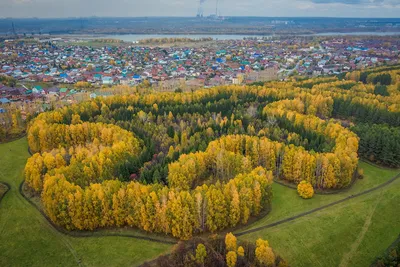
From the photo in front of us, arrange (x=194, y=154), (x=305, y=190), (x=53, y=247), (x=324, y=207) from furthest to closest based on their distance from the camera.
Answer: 1. (x=194, y=154)
2. (x=305, y=190)
3. (x=324, y=207)
4. (x=53, y=247)

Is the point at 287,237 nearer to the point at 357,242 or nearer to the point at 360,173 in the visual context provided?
the point at 357,242

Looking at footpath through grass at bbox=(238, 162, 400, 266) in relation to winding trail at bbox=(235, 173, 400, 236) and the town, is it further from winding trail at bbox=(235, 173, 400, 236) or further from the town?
the town

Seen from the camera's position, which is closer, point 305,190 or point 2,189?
point 305,190

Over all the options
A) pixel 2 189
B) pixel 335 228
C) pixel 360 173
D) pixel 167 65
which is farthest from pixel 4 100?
pixel 335 228

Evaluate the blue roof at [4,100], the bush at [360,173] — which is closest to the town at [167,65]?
the blue roof at [4,100]

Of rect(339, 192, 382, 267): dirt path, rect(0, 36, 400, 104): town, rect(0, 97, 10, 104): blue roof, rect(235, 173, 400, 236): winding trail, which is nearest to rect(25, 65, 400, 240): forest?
rect(235, 173, 400, 236): winding trail

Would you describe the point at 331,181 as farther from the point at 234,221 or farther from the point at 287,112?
the point at 287,112
